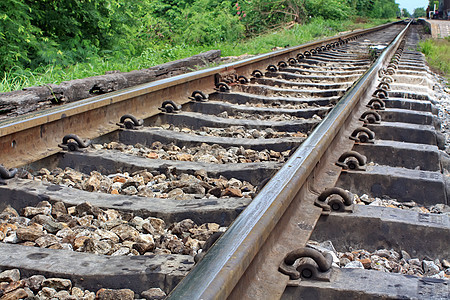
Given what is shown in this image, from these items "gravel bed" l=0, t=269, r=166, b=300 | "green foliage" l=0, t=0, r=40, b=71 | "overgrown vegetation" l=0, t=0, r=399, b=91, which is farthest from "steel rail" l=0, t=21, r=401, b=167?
"green foliage" l=0, t=0, r=40, b=71

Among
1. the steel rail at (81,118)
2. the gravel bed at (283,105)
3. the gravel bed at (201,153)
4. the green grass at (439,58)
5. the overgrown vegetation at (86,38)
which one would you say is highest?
the overgrown vegetation at (86,38)

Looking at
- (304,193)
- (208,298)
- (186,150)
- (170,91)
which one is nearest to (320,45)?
(170,91)

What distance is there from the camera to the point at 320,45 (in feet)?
37.0

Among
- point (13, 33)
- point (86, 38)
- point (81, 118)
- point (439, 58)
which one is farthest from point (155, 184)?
point (439, 58)

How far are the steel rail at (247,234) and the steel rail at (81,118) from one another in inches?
57.4

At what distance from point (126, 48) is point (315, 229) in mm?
8837

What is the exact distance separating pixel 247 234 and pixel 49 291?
0.62 m

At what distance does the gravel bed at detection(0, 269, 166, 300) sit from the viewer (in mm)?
1545

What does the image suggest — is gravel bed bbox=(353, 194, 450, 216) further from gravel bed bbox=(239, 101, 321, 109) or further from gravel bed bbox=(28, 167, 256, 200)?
gravel bed bbox=(239, 101, 321, 109)

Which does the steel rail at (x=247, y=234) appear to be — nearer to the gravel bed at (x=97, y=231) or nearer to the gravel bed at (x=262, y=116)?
the gravel bed at (x=97, y=231)

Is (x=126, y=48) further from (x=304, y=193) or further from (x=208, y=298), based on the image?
(x=208, y=298)

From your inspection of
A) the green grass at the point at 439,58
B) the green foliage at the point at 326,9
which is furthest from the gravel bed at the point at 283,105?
the green foliage at the point at 326,9

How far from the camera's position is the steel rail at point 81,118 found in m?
2.79

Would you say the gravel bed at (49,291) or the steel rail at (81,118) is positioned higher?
the steel rail at (81,118)
